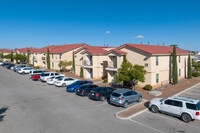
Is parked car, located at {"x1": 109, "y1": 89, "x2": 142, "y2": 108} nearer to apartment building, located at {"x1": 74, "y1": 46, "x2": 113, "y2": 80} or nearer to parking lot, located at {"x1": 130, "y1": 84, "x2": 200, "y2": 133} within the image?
parking lot, located at {"x1": 130, "y1": 84, "x2": 200, "y2": 133}

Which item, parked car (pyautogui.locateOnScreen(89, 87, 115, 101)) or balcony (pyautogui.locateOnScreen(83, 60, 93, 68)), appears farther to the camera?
balcony (pyautogui.locateOnScreen(83, 60, 93, 68))

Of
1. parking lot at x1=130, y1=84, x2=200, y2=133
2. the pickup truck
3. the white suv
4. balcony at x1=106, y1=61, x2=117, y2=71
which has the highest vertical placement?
balcony at x1=106, y1=61, x2=117, y2=71

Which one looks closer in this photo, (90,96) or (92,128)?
(92,128)

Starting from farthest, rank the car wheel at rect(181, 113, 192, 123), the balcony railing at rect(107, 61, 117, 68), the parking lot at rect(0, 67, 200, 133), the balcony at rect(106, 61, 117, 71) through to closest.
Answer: the balcony railing at rect(107, 61, 117, 68) < the balcony at rect(106, 61, 117, 71) < the car wheel at rect(181, 113, 192, 123) < the parking lot at rect(0, 67, 200, 133)

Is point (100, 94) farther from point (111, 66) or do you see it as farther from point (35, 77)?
point (35, 77)

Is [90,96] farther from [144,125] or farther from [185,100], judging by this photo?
[185,100]

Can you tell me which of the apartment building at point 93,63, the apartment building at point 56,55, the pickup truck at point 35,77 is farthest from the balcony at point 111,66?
the apartment building at point 56,55

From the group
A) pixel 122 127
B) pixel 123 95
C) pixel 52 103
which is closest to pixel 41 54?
pixel 52 103

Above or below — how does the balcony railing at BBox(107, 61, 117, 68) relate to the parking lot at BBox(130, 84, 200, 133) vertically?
above

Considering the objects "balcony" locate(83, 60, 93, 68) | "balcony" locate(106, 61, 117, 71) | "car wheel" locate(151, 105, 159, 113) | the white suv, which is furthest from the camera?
"balcony" locate(83, 60, 93, 68)

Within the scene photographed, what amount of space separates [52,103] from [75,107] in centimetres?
293

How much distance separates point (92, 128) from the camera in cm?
1064

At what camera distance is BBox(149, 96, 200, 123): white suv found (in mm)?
11492

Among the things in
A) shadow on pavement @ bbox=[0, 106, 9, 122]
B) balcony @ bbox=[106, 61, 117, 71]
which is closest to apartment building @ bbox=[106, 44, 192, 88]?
balcony @ bbox=[106, 61, 117, 71]
